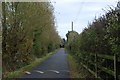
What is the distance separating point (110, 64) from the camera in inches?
302

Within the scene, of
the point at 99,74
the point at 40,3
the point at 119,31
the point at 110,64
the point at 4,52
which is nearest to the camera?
the point at 119,31

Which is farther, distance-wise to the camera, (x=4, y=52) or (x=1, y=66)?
(x=4, y=52)

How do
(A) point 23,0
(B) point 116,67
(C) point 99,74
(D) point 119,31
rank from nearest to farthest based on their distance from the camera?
(D) point 119,31 → (B) point 116,67 → (C) point 99,74 → (A) point 23,0

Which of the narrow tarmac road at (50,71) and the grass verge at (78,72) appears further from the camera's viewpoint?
Answer: the narrow tarmac road at (50,71)

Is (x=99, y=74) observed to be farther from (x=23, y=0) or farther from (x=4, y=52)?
(x=23, y=0)

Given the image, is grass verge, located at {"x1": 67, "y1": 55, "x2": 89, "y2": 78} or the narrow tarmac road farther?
the narrow tarmac road

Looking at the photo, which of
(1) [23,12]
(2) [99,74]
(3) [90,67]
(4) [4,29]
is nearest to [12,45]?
(4) [4,29]

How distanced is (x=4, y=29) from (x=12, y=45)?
1370mm

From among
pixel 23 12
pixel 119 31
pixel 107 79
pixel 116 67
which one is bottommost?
pixel 107 79

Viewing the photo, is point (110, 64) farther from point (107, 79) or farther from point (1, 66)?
point (1, 66)

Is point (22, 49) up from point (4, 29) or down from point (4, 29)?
down

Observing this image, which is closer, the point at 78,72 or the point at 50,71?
the point at 78,72

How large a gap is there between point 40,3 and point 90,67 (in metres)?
5.46

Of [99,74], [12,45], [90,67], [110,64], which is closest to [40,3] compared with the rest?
[12,45]
